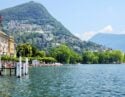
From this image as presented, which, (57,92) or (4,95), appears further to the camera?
(57,92)

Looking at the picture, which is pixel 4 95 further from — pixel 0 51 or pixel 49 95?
pixel 0 51

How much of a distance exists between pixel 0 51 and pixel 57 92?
139 meters

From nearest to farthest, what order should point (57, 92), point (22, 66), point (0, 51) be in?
point (57, 92), point (22, 66), point (0, 51)

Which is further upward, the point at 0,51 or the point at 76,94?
the point at 0,51

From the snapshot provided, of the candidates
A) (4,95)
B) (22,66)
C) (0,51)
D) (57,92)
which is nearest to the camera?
(4,95)

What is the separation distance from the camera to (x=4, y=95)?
45.7 metres

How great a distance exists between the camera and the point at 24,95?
152 ft

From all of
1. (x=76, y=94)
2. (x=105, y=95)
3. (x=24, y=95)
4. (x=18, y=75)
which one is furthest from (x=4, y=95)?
(x=18, y=75)

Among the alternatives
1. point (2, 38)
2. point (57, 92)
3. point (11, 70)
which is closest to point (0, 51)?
point (2, 38)

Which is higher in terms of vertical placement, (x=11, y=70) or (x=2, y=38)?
(x=2, y=38)

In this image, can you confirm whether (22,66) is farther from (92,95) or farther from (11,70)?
Result: (92,95)

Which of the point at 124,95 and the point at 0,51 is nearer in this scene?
the point at 124,95

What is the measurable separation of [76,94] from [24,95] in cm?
649

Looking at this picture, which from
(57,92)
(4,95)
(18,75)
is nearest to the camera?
(4,95)
